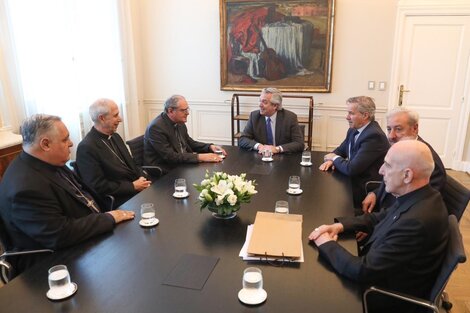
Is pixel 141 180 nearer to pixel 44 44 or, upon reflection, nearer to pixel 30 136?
pixel 30 136

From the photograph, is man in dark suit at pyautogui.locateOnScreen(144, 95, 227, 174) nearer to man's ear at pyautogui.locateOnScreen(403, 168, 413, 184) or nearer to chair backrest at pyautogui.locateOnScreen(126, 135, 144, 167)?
chair backrest at pyautogui.locateOnScreen(126, 135, 144, 167)

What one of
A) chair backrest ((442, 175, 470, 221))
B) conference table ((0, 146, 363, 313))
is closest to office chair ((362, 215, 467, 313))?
conference table ((0, 146, 363, 313))

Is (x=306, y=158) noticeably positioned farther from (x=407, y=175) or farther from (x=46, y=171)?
(x=46, y=171)

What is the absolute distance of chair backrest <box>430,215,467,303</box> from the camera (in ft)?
4.44

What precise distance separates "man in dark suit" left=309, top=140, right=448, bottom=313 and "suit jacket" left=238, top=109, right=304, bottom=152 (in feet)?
6.52

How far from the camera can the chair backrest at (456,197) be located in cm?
199

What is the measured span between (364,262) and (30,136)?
1642 millimetres

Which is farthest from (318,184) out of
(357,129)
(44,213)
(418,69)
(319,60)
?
(418,69)

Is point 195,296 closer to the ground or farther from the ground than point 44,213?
closer to the ground

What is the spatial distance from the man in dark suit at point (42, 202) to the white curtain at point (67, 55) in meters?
2.23

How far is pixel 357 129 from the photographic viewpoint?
2.97m

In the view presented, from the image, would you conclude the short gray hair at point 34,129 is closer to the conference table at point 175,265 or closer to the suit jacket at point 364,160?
the conference table at point 175,265

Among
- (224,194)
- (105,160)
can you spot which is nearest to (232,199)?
(224,194)

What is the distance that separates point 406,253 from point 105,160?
2.09 m
